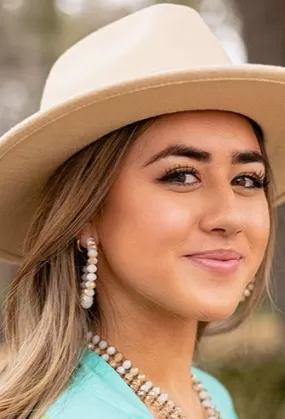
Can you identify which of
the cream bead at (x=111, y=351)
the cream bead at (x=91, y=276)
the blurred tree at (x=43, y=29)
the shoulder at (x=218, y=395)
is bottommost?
the shoulder at (x=218, y=395)

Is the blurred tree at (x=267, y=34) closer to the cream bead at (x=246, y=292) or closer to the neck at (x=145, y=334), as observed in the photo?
the cream bead at (x=246, y=292)

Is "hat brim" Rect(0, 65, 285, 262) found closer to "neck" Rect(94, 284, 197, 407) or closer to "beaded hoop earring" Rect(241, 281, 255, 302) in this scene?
→ "neck" Rect(94, 284, 197, 407)

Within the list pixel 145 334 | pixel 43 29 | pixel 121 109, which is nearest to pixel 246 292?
pixel 145 334

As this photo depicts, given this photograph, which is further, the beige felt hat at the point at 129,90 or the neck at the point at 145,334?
the neck at the point at 145,334

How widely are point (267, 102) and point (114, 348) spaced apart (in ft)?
1.90

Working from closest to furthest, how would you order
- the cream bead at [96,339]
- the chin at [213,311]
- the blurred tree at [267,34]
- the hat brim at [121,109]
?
the hat brim at [121,109]
the chin at [213,311]
the cream bead at [96,339]
the blurred tree at [267,34]

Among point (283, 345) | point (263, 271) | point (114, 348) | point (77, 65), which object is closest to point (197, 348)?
point (263, 271)

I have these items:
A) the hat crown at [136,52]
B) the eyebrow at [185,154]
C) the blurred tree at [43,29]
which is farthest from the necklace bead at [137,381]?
the blurred tree at [43,29]

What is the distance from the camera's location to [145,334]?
5.94 feet

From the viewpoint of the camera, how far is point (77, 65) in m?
1.81

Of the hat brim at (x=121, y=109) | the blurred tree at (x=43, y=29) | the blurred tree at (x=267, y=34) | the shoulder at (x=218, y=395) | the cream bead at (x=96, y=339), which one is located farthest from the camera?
the blurred tree at (x=43, y=29)

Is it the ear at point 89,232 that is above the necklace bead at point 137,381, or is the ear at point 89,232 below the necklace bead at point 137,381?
above

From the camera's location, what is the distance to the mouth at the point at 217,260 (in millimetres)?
1675

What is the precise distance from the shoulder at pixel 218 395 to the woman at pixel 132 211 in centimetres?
23
